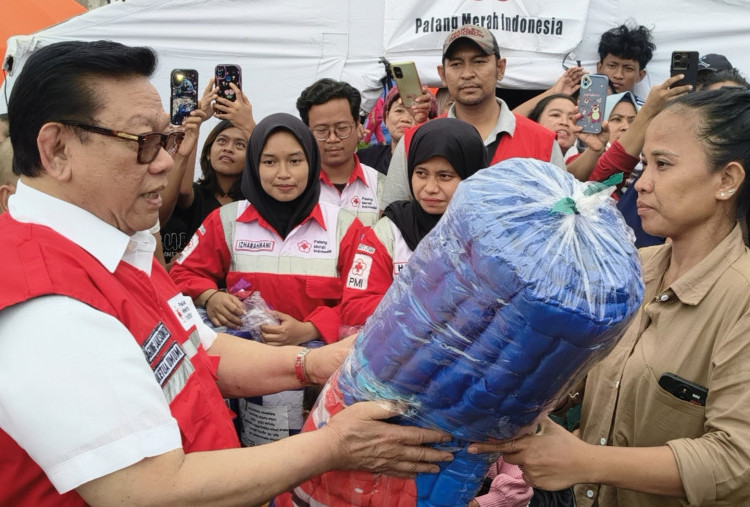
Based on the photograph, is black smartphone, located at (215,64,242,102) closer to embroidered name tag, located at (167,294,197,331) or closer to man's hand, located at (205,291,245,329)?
man's hand, located at (205,291,245,329)

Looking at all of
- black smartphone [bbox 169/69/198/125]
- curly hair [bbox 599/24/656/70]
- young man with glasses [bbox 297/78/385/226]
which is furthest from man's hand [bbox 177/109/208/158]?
curly hair [bbox 599/24/656/70]

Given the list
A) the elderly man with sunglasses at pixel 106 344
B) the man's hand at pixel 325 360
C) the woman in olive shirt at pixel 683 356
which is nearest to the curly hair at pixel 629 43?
the woman in olive shirt at pixel 683 356

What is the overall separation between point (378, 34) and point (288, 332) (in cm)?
386

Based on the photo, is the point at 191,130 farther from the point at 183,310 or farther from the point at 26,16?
the point at 26,16

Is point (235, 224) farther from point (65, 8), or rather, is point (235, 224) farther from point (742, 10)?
point (65, 8)

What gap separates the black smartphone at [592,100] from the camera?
400 centimetres

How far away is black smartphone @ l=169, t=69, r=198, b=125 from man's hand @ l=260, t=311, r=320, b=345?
1.51m

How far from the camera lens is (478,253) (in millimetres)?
1302

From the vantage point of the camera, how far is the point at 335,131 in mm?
4129

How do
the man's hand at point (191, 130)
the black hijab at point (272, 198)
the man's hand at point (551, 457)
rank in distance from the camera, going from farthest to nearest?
the man's hand at point (191, 130) → the black hijab at point (272, 198) → the man's hand at point (551, 457)

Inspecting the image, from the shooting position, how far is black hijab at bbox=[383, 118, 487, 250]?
301cm

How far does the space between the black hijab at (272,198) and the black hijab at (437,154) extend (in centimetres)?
53

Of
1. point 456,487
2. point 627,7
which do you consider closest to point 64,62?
point 456,487

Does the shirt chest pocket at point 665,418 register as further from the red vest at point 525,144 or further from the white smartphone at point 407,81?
the white smartphone at point 407,81
